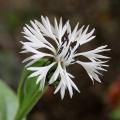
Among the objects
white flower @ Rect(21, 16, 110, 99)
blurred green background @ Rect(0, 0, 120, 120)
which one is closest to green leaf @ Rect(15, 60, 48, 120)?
white flower @ Rect(21, 16, 110, 99)

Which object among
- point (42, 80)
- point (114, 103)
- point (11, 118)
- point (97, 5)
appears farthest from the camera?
point (97, 5)

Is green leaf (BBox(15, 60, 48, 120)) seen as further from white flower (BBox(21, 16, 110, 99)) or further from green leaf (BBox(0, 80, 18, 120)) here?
green leaf (BBox(0, 80, 18, 120))

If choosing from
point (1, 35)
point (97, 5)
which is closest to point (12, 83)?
point (1, 35)

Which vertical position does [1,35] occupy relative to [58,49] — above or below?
above

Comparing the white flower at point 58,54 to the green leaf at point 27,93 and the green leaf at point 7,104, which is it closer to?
the green leaf at point 27,93

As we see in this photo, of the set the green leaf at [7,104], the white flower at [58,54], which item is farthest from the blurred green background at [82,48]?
the white flower at [58,54]

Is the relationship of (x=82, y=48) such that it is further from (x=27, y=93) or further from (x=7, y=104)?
(x=27, y=93)

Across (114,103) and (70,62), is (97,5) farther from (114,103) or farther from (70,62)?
(70,62)

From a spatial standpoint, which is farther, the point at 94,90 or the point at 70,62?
the point at 94,90
